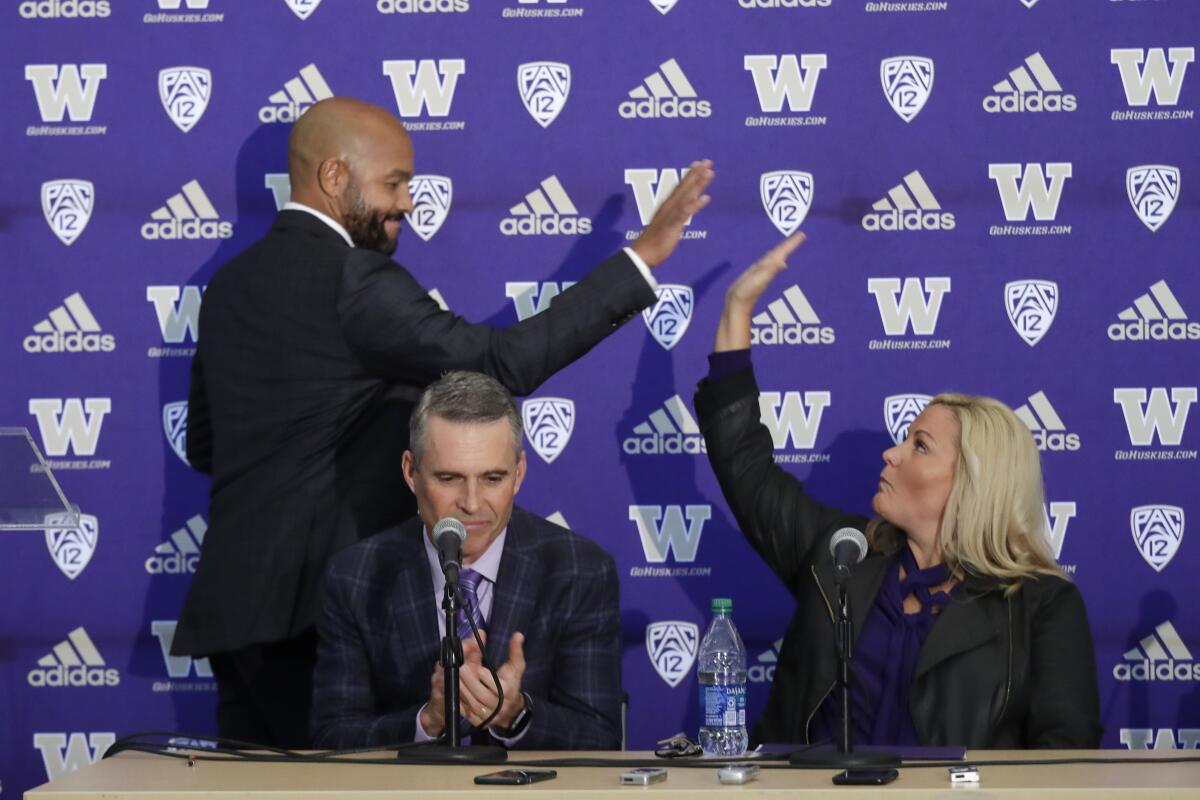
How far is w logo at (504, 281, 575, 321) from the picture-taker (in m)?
4.84

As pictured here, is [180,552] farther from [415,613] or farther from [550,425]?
[415,613]

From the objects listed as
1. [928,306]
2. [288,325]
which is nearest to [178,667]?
[288,325]

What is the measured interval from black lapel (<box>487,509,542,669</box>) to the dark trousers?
2.83 ft

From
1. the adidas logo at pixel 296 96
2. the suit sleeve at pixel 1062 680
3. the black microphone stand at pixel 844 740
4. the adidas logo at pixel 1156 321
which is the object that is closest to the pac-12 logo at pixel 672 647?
the suit sleeve at pixel 1062 680

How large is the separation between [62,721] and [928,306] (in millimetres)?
2896

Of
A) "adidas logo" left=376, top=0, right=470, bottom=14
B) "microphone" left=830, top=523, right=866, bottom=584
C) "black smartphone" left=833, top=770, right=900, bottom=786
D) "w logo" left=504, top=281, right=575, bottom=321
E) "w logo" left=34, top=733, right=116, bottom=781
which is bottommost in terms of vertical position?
"w logo" left=34, top=733, right=116, bottom=781

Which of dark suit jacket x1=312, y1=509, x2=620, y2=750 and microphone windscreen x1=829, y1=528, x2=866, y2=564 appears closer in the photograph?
microphone windscreen x1=829, y1=528, x2=866, y2=564

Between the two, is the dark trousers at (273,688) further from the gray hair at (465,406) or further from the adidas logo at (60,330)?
the adidas logo at (60,330)

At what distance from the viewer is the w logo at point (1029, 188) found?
4.79m

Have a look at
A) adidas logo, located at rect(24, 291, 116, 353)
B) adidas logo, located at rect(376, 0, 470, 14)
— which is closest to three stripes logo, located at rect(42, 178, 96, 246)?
adidas logo, located at rect(24, 291, 116, 353)

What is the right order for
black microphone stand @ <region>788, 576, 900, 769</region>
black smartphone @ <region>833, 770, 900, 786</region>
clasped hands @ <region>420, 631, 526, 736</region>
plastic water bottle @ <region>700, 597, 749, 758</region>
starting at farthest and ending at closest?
1. plastic water bottle @ <region>700, 597, 749, 758</region>
2. clasped hands @ <region>420, 631, 526, 736</region>
3. black microphone stand @ <region>788, 576, 900, 769</region>
4. black smartphone @ <region>833, 770, 900, 786</region>

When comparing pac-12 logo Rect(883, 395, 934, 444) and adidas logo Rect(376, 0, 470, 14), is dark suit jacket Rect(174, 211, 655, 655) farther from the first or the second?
pac-12 logo Rect(883, 395, 934, 444)

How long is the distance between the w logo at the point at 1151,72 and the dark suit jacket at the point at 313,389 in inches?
71.0

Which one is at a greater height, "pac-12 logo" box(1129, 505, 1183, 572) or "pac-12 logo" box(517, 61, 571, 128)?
"pac-12 logo" box(517, 61, 571, 128)
